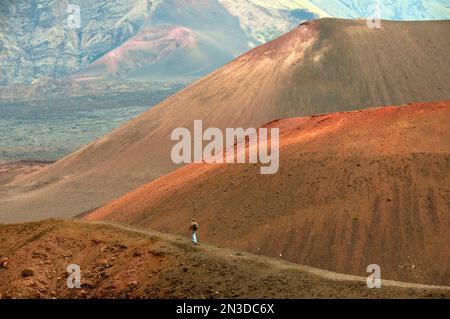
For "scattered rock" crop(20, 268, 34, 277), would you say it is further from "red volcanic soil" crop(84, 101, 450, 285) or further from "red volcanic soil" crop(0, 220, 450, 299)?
"red volcanic soil" crop(84, 101, 450, 285)

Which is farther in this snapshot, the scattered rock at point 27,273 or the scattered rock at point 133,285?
the scattered rock at point 27,273

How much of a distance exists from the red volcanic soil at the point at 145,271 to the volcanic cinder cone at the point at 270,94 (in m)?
38.1

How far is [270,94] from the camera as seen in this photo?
66.6 meters

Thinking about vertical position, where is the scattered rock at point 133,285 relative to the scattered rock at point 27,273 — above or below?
below

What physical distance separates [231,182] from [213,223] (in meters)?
3.36

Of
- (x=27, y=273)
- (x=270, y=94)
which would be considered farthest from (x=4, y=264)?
(x=270, y=94)

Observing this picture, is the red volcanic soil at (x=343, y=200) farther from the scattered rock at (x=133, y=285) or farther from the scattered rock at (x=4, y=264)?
the scattered rock at (x=4, y=264)

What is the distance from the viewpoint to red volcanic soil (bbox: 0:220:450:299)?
1559 cm

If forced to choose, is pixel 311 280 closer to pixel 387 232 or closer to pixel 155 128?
pixel 387 232

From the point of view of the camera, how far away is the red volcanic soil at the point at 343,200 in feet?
79.8

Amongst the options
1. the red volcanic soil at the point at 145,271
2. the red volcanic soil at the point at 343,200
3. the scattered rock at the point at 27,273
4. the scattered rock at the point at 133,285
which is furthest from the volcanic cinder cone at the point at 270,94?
the scattered rock at the point at 133,285

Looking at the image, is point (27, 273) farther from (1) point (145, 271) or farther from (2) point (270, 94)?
(2) point (270, 94)

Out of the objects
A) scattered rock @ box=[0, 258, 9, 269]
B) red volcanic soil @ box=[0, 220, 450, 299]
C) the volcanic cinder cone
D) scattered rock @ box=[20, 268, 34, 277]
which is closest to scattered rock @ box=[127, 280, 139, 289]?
red volcanic soil @ box=[0, 220, 450, 299]

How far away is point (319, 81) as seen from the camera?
66875 mm
